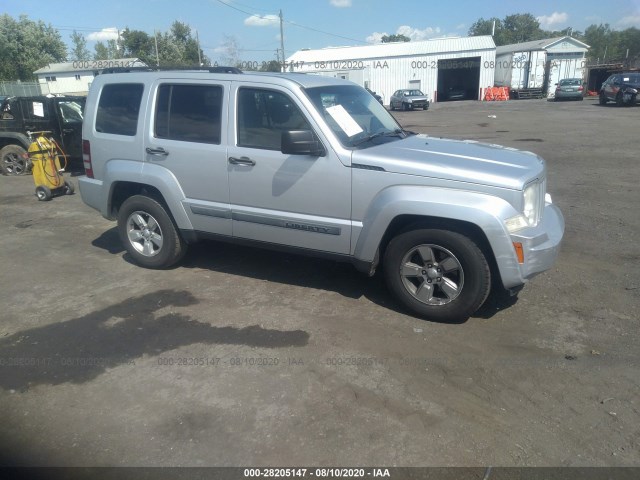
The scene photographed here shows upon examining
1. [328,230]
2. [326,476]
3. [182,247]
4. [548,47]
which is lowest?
[326,476]

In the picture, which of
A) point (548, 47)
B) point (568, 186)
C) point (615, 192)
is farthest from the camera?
point (548, 47)

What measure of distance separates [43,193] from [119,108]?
4934 millimetres

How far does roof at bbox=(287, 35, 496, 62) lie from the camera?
46094mm

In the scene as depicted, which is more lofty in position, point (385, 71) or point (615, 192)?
point (385, 71)

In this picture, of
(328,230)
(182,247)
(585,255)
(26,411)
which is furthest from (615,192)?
(26,411)

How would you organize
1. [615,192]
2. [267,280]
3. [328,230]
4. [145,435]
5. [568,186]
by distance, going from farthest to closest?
[568,186], [615,192], [267,280], [328,230], [145,435]

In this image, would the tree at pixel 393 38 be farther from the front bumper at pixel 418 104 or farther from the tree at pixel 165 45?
the front bumper at pixel 418 104

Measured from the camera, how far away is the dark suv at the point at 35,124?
1084 cm

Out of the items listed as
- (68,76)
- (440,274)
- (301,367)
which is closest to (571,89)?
(440,274)

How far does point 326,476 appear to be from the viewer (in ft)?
8.71

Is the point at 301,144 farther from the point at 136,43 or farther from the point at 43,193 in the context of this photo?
the point at 136,43

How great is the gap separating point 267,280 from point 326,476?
283 centimetres

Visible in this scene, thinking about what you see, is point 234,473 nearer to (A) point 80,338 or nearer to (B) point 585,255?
(A) point 80,338

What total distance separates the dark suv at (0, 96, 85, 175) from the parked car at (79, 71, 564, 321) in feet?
19.4
